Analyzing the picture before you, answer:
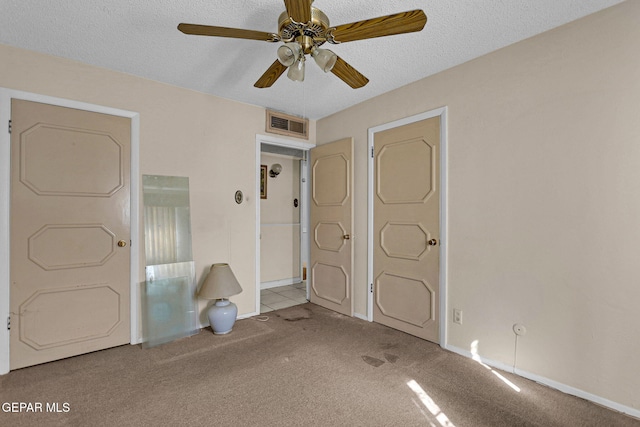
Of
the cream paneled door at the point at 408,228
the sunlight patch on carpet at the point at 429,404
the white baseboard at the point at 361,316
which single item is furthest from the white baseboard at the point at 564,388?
the white baseboard at the point at 361,316

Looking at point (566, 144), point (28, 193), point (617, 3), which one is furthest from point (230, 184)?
point (617, 3)

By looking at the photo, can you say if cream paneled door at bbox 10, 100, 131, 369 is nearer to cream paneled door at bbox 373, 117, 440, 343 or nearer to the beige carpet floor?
the beige carpet floor

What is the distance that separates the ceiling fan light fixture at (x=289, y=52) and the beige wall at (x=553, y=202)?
161cm

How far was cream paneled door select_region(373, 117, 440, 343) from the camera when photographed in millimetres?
2674

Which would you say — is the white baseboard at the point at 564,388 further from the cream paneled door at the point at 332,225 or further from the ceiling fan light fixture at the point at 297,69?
the ceiling fan light fixture at the point at 297,69

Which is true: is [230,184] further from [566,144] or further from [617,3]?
[617,3]

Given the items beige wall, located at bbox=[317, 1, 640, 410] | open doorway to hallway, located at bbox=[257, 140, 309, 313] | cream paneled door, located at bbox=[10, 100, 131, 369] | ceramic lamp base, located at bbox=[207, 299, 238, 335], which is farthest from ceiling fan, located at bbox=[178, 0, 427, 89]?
open doorway to hallway, located at bbox=[257, 140, 309, 313]

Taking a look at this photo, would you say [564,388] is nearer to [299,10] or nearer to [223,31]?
[299,10]

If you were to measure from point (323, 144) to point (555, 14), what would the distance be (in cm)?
251

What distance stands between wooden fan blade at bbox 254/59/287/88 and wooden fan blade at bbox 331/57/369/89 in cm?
34

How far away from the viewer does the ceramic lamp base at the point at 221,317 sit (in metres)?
2.84

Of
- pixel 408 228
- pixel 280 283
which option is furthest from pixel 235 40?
pixel 280 283

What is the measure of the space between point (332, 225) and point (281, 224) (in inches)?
60.2

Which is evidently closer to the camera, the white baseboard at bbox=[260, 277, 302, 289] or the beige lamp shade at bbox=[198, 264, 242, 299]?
the beige lamp shade at bbox=[198, 264, 242, 299]
